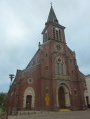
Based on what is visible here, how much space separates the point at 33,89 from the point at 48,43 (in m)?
13.6

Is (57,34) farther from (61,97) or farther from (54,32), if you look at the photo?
(61,97)

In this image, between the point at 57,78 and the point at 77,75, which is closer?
the point at 57,78

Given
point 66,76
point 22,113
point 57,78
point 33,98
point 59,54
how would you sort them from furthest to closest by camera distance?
point 59,54 < point 66,76 < point 57,78 < point 33,98 < point 22,113

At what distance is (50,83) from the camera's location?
81.6ft

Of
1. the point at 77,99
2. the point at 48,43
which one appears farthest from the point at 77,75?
the point at 48,43

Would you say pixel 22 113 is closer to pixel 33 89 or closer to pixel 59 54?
pixel 33 89

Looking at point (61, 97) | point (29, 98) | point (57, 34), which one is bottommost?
point (61, 97)

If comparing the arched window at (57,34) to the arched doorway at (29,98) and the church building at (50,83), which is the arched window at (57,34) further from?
the arched doorway at (29,98)

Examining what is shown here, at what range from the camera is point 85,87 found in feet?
101

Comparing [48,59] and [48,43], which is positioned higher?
[48,43]

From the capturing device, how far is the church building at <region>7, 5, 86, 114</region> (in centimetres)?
2220

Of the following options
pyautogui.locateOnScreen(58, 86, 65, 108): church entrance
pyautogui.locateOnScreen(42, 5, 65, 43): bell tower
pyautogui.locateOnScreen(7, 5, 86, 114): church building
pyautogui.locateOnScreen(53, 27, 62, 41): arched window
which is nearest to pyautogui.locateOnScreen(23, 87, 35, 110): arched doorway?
pyautogui.locateOnScreen(7, 5, 86, 114): church building

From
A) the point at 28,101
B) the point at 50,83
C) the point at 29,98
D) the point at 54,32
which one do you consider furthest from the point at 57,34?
the point at 28,101

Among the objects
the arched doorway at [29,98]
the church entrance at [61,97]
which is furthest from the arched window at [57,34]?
the arched doorway at [29,98]
